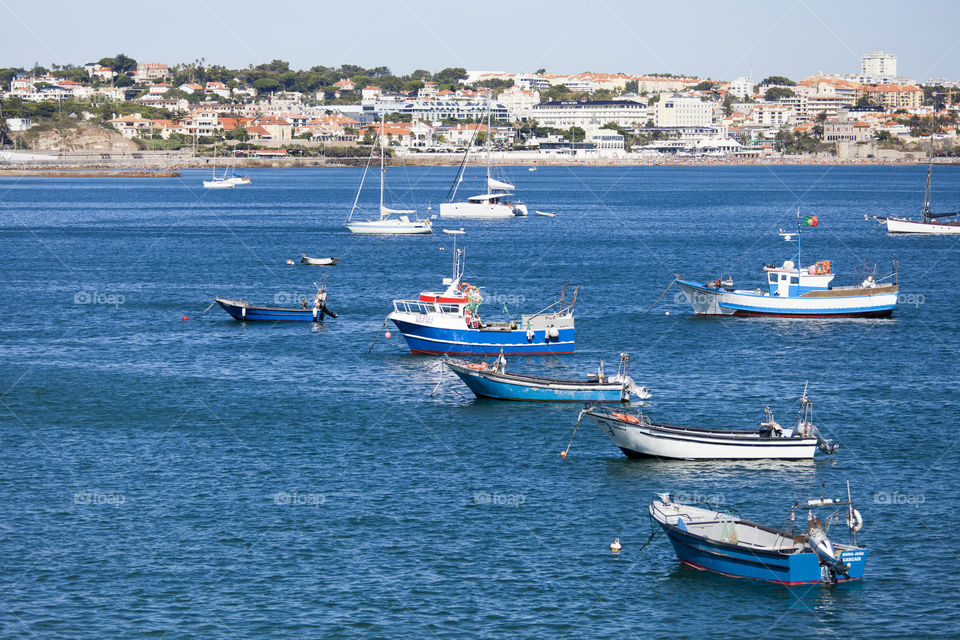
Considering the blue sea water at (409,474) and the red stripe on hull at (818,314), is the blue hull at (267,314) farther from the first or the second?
the red stripe on hull at (818,314)

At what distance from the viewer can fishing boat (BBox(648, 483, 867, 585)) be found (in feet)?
94.0

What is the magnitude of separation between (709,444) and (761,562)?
9590 mm

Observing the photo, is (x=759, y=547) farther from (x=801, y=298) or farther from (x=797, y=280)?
(x=797, y=280)

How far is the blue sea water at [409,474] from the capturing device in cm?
2811

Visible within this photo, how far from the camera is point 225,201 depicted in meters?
189

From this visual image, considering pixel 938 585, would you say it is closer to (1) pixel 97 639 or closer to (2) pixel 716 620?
(2) pixel 716 620

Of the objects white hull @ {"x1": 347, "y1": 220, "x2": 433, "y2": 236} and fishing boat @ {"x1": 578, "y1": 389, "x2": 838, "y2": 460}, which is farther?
white hull @ {"x1": 347, "y1": 220, "x2": 433, "y2": 236}

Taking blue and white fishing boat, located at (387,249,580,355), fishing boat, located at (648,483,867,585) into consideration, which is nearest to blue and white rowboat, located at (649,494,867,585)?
fishing boat, located at (648,483,867,585)

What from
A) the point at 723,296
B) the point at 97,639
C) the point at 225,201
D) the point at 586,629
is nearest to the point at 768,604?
the point at 586,629

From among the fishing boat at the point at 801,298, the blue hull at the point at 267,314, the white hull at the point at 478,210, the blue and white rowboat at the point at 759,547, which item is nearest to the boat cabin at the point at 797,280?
the fishing boat at the point at 801,298

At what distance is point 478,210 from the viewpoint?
146625mm

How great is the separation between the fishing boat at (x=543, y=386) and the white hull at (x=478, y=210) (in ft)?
324

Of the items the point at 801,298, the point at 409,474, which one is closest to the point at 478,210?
the point at 801,298

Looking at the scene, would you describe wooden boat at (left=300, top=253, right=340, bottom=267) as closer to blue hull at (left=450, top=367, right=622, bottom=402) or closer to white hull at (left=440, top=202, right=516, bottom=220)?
blue hull at (left=450, top=367, right=622, bottom=402)
